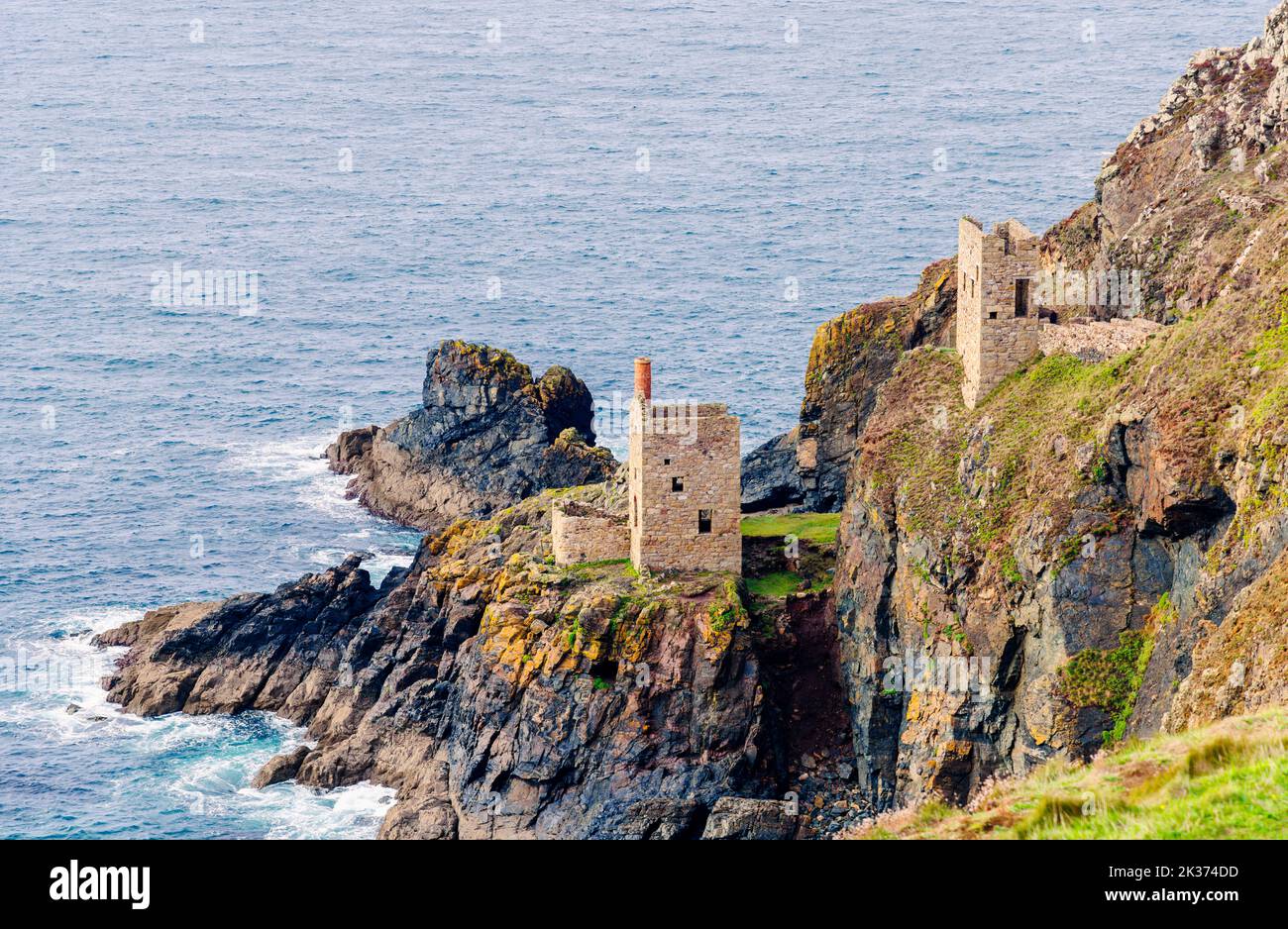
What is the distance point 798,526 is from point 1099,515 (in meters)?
24.1

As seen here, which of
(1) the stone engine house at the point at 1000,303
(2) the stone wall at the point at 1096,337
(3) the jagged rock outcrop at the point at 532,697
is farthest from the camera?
(1) the stone engine house at the point at 1000,303

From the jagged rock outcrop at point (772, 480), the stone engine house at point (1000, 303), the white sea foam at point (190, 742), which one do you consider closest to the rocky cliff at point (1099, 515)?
the stone engine house at point (1000, 303)

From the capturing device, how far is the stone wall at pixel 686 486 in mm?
86750

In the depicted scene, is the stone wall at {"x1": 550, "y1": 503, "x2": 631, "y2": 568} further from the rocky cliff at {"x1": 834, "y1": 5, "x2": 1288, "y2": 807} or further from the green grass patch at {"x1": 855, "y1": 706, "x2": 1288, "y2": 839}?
the green grass patch at {"x1": 855, "y1": 706, "x2": 1288, "y2": 839}

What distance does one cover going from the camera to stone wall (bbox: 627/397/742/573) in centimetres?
8675

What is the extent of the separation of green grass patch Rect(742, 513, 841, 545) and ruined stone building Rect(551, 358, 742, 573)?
6214 mm

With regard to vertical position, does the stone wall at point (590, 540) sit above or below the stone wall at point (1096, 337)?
below

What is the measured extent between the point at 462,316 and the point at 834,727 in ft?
334

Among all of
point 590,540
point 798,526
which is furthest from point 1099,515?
point 590,540

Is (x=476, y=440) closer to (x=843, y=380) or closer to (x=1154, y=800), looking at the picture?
(x=843, y=380)

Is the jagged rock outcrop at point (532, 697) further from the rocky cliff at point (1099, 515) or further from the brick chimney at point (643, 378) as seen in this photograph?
the brick chimney at point (643, 378)

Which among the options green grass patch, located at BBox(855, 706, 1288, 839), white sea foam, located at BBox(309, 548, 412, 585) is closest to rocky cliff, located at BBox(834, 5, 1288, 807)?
green grass patch, located at BBox(855, 706, 1288, 839)
